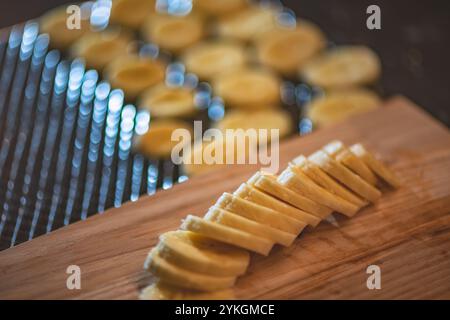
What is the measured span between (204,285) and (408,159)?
60.4 inches

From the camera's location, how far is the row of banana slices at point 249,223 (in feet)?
9.12

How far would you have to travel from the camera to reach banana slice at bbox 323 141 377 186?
3324mm

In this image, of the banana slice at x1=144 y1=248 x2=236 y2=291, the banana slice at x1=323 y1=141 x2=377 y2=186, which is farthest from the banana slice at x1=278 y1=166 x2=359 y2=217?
the banana slice at x1=144 y1=248 x2=236 y2=291

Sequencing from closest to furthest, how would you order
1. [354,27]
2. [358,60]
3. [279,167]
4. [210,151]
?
[279,167] → [210,151] → [358,60] → [354,27]

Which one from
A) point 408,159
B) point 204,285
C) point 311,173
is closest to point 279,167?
point 311,173

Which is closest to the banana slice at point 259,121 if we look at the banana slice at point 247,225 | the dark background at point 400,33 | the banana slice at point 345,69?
the banana slice at point 345,69

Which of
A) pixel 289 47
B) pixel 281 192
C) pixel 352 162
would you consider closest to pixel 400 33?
pixel 289 47

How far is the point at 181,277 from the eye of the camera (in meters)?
2.74

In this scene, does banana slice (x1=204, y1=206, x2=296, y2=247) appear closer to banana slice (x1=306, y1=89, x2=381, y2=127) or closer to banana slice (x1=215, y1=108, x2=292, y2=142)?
banana slice (x1=215, y1=108, x2=292, y2=142)

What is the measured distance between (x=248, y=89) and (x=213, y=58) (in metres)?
0.49

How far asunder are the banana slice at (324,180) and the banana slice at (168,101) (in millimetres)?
1344

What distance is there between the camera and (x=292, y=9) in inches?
217
